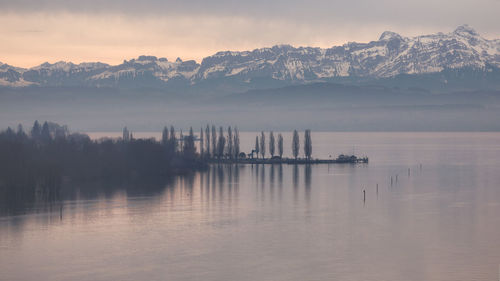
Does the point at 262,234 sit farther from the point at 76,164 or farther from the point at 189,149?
the point at 189,149

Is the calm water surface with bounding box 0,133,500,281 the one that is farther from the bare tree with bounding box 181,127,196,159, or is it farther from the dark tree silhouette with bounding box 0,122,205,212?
the bare tree with bounding box 181,127,196,159

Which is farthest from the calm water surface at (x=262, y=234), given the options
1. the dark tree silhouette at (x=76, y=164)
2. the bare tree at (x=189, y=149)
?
the bare tree at (x=189, y=149)

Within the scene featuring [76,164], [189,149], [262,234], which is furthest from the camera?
[189,149]

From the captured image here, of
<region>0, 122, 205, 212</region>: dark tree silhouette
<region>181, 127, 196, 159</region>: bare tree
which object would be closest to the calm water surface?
<region>0, 122, 205, 212</region>: dark tree silhouette

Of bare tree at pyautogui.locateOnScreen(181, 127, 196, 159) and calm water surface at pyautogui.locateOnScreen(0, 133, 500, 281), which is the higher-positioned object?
bare tree at pyautogui.locateOnScreen(181, 127, 196, 159)

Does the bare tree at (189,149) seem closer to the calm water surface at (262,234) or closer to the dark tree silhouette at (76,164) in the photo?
the dark tree silhouette at (76,164)

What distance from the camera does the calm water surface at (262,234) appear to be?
50438 mm

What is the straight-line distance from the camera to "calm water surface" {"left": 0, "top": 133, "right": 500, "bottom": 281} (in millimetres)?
50438

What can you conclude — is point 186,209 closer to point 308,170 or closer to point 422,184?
point 422,184

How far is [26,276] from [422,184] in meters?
66.0

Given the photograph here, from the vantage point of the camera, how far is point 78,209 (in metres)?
76.2

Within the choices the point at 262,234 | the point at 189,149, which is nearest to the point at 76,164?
the point at 189,149

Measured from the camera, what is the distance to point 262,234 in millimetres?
62531

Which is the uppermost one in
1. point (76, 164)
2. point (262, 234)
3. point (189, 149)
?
point (189, 149)
